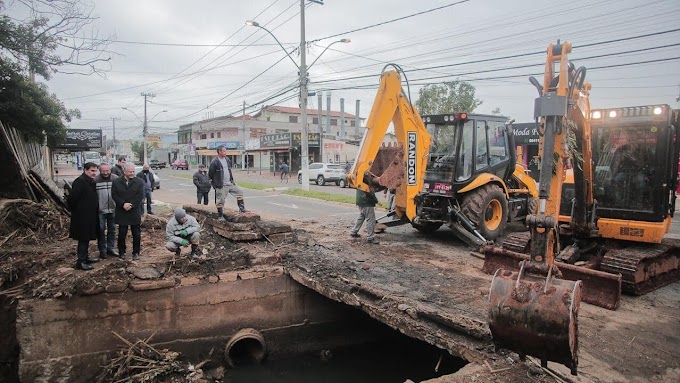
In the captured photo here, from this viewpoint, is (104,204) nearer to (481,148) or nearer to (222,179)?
(222,179)

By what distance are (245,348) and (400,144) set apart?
4427 mm

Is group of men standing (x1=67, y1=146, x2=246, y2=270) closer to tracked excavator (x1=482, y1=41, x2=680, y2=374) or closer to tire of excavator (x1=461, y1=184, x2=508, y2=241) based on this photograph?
tracked excavator (x1=482, y1=41, x2=680, y2=374)

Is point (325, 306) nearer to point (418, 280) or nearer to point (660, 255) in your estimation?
point (418, 280)

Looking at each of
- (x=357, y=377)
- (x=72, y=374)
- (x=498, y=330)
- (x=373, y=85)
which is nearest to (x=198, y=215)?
(x=72, y=374)

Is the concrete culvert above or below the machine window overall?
below

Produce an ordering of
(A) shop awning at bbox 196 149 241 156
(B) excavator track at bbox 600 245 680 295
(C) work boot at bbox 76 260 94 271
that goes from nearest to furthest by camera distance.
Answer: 1. (B) excavator track at bbox 600 245 680 295
2. (C) work boot at bbox 76 260 94 271
3. (A) shop awning at bbox 196 149 241 156

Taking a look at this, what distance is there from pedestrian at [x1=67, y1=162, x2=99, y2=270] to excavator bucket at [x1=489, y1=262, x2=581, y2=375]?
5676mm

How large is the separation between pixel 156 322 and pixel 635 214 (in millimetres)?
7074

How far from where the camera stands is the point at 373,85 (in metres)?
20.9

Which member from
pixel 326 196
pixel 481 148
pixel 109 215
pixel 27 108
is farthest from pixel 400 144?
pixel 326 196

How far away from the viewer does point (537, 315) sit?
3150mm

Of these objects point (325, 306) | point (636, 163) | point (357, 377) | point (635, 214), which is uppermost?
point (636, 163)

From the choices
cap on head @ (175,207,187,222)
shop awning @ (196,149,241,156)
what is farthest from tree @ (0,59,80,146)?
shop awning @ (196,149,241,156)

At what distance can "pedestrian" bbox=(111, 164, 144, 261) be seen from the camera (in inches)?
264
